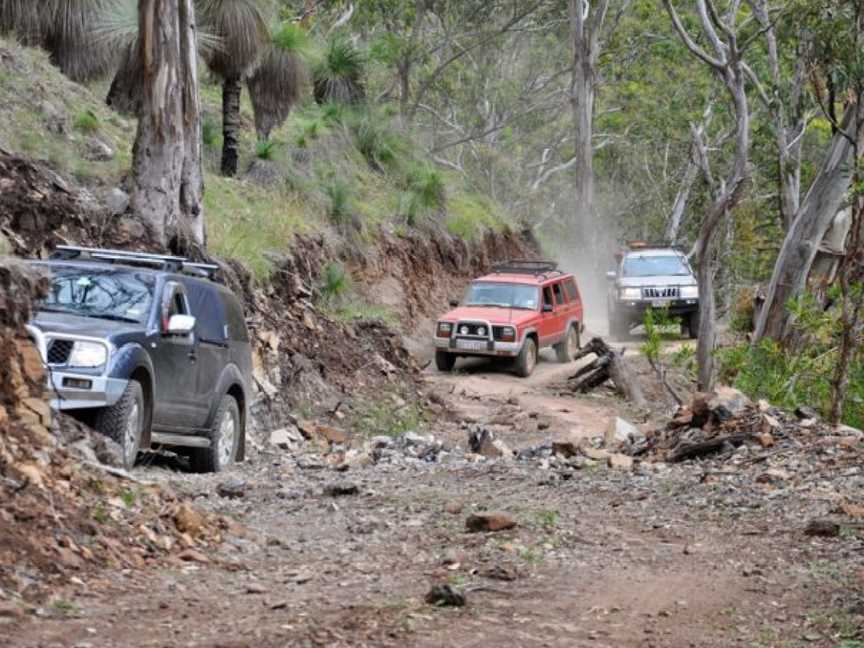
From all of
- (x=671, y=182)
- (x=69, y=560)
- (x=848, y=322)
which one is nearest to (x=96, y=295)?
(x=69, y=560)

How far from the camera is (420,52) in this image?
44.7 m

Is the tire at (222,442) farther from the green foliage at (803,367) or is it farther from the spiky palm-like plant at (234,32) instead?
the spiky palm-like plant at (234,32)

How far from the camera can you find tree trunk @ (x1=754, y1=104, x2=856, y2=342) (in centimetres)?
2080

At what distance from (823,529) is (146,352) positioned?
5331 mm

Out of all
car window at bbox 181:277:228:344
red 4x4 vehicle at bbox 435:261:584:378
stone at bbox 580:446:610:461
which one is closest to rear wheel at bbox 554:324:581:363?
red 4x4 vehicle at bbox 435:261:584:378

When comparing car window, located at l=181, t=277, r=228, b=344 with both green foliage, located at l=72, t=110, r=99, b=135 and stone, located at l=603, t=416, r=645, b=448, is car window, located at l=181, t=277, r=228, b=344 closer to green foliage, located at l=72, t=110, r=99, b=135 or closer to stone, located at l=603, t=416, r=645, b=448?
stone, located at l=603, t=416, r=645, b=448

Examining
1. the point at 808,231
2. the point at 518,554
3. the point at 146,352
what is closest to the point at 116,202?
the point at 146,352

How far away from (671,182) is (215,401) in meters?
42.4

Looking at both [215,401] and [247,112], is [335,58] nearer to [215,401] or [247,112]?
[247,112]

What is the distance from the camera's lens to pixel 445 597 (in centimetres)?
713

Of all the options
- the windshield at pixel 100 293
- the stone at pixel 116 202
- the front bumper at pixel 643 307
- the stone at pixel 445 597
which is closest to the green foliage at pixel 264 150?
the stone at pixel 116 202

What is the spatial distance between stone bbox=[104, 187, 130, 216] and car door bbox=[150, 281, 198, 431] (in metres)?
6.30

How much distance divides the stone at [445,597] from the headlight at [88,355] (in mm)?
4767

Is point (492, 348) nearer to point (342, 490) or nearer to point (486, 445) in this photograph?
point (486, 445)
